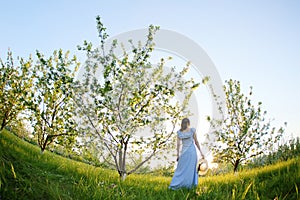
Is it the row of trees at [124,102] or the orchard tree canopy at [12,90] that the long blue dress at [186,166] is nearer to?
the row of trees at [124,102]

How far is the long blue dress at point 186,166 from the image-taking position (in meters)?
7.16

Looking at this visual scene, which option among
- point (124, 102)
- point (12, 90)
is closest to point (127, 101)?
point (124, 102)

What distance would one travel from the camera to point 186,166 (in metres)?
7.46

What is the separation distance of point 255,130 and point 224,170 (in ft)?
17.2

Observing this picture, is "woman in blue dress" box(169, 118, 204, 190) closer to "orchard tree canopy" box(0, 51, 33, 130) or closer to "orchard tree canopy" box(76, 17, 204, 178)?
"orchard tree canopy" box(76, 17, 204, 178)

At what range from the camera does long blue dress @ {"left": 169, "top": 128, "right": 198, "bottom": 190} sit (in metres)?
7.16


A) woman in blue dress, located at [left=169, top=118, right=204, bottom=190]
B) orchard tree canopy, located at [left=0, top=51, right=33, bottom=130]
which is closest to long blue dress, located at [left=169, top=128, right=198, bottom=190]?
woman in blue dress, located at [left=169, top=118, right=204, bottom=190]

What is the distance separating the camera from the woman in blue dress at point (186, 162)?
23.5ft

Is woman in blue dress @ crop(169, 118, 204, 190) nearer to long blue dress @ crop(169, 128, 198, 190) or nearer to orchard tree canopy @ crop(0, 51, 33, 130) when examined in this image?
long blue dress @ crop(169, 128, 198, 190)

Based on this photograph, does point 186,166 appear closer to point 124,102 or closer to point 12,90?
point 124,102

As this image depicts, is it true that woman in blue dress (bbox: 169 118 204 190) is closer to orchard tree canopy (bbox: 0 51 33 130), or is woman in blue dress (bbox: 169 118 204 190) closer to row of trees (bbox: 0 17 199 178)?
row of trees (bbox: 0 17 199 178)

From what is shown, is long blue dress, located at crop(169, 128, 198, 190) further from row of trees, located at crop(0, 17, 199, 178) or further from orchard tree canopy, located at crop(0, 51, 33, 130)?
orchard tree canopy, located at crop(0, 51, 33, 130)

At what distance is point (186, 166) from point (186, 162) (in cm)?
13

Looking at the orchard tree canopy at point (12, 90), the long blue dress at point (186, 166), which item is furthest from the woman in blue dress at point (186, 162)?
the orchard tree canopy at point (12, 90)
